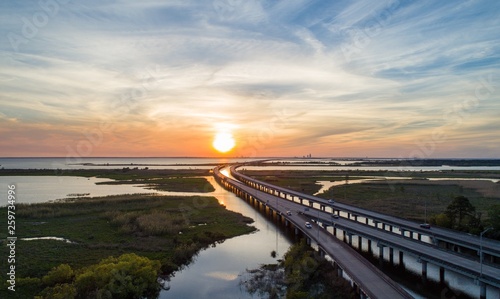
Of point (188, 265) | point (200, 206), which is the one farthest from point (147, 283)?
point (200, 206)

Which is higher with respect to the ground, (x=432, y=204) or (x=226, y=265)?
(x=432, y=204)

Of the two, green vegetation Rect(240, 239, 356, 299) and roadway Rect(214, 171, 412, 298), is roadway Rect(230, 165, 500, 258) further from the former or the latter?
green vegetation Rect(240, 239, 356, 299)

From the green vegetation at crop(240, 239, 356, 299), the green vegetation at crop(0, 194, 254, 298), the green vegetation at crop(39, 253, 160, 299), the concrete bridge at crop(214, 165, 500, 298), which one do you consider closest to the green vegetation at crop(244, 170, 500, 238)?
the concrete bridge at crop(214, 165, 500, 298)

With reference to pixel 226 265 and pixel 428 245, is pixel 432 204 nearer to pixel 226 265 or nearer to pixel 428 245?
pixel 428 245

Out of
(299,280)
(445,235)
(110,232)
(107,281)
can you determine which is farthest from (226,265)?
(445,235)

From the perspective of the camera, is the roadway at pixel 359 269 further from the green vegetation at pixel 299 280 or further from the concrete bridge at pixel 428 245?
the green vegetation at pixel 299 280
